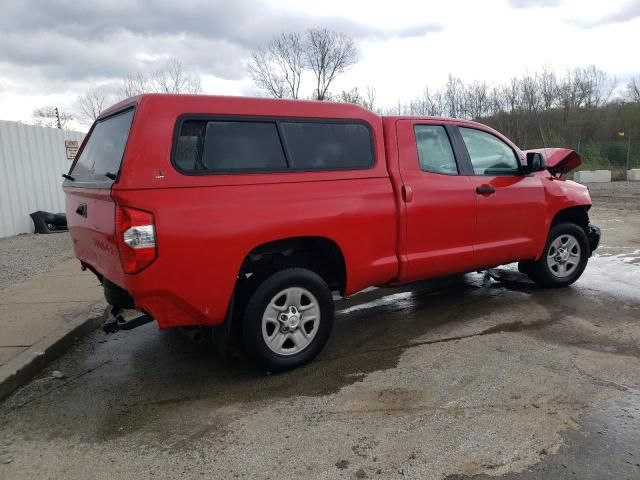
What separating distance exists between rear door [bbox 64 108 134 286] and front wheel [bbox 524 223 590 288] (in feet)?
15.0

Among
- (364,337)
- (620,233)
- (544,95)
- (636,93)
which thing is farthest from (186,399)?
(636,93)

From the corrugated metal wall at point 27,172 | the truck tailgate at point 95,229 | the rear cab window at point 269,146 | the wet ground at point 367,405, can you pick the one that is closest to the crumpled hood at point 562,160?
the wet ground at point 367,405

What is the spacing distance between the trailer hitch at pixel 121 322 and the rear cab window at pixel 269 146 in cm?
118

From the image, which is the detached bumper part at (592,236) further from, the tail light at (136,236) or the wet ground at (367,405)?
the tail light at (136,236)

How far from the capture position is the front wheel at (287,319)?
12.1ft

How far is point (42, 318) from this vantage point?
527 centimetres

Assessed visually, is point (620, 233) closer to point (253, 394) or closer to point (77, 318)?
point (253, 394)

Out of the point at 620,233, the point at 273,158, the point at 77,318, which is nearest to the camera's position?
the point at 273,158

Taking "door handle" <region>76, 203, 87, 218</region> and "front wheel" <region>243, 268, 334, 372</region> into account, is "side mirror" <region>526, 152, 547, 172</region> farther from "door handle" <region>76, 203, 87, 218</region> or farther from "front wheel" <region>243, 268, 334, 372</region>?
"door handle" <region>76, 203, 87, 218</region>

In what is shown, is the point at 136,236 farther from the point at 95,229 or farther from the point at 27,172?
the point at 27,172

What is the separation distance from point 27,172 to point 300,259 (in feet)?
32.2

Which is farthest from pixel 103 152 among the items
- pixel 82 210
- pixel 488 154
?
pixel 488 154

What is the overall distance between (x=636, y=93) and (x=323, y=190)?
5133cm

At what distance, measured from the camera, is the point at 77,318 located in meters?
5.24
